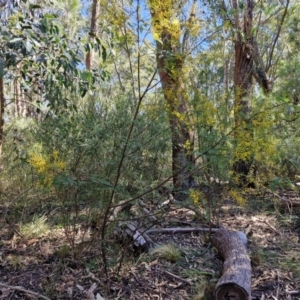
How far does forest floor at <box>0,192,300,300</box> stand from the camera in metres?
2.25

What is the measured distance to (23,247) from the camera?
2.77 m

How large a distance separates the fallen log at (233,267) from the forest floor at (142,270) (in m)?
0.12

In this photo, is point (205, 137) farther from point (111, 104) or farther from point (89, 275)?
point (89, 275)

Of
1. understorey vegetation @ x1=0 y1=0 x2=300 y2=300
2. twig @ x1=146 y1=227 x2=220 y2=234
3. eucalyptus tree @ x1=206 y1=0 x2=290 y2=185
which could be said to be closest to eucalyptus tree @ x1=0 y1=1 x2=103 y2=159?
understorey vegetation @ x1=0 y1=0 x2=300 y2=300

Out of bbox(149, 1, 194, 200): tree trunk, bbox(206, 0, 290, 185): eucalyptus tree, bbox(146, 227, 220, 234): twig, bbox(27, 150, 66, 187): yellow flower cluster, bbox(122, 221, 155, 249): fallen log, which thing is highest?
bbox(206, 0, 290, 185): eucalyptus tree

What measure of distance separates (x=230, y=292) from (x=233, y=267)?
Answer: 9.7 inches

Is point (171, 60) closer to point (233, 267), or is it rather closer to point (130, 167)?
point (130, 167)

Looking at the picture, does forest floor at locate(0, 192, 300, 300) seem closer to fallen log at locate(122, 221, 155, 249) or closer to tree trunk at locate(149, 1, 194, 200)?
fallen log at locate(122, 221, 155, 249)

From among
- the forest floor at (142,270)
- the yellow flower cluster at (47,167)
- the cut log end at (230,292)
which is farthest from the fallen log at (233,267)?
the yellow flower cluster at (47,167)

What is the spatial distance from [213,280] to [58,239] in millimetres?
1370

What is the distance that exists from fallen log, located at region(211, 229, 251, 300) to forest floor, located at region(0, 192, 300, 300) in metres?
0.12

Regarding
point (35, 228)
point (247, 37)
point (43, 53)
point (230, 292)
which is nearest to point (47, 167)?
point (43, 53)

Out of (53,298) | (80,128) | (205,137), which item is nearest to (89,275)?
(53,298)

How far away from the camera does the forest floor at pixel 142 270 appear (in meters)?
2.25
